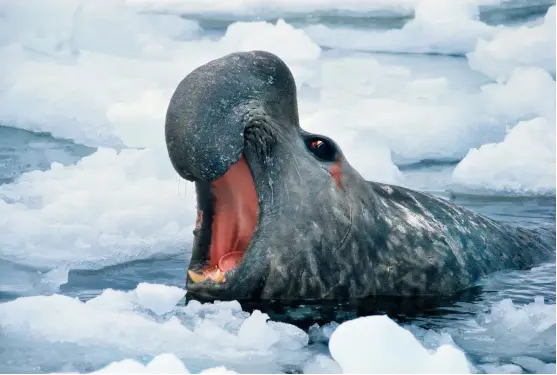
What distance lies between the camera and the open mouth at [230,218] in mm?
5836

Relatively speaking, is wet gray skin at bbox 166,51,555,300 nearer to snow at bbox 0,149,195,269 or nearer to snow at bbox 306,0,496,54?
snow at bbox 0,149,195,269

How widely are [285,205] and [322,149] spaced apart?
43 cm

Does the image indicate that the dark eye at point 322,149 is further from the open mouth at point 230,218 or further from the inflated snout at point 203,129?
the inflated snout at point 203,129

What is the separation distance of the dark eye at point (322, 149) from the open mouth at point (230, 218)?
1.11 feet

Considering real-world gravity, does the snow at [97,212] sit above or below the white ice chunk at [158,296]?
above

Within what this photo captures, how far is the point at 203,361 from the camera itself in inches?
192

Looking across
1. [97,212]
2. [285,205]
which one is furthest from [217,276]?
[97,212]

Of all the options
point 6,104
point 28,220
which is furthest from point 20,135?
point 28,220

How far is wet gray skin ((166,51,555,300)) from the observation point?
18.0 ft

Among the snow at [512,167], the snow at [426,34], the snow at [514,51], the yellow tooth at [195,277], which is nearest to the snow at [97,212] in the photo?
the yellow tooth at [195,277]

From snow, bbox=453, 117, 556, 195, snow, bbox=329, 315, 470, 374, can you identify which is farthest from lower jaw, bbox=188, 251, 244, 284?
snow, bbox=453, 117, 556, 195

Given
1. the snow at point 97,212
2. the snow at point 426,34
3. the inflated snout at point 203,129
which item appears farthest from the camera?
the snow at point 426,34

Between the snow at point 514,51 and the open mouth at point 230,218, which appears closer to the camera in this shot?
the open mouth at point 230,218

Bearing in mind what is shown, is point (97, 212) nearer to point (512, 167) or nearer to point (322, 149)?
point (322, 149)
